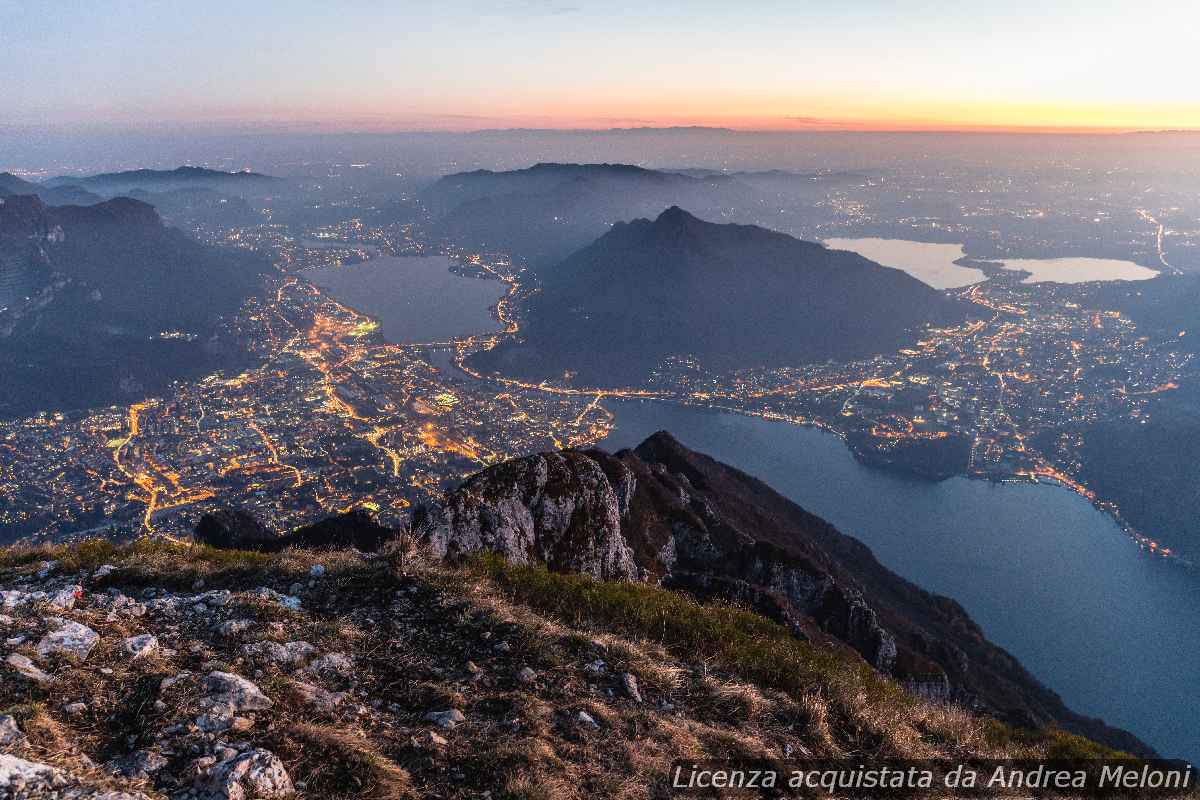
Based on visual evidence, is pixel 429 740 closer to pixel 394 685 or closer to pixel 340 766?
pixel 340 766

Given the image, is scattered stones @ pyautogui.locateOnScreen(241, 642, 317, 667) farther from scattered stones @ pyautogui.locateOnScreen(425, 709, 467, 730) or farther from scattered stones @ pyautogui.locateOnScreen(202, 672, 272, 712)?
scattered stones @ pyautogui.locateOnScreen(425, 709, 467, 730)

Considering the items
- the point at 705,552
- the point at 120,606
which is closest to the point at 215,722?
the point at 120,606

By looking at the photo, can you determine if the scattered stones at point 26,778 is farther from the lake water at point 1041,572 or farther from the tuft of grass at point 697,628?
the lake water at point 1041,572

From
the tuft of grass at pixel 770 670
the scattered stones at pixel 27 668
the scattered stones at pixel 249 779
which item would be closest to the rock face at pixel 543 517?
the tuft of grass at pixel 770 670

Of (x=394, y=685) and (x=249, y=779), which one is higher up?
(x=249, y=779)

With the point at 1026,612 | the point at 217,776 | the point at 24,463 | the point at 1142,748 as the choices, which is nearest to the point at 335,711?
the point at 217,776

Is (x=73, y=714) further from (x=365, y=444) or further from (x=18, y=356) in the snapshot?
(x=18, y=356)

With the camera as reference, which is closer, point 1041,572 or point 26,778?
point 26,778

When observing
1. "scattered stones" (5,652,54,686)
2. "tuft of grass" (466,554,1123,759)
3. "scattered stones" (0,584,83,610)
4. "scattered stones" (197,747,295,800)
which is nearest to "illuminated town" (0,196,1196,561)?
"scattered stones" (0,584,83,610)
